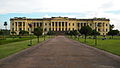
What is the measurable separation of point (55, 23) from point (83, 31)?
120050 millimetres

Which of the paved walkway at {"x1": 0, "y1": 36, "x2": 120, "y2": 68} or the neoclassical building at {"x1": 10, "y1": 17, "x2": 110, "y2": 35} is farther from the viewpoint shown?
the neoclassical building at {"x1": 10, "y1": 17, "x2": 110, "y2": 35}

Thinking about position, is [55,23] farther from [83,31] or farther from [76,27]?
[83,31]

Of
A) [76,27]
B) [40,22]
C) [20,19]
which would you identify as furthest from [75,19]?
[20,19]

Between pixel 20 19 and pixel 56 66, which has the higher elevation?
pixel 20 19

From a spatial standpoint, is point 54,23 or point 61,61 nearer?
point 61,61

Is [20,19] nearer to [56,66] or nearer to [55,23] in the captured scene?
[55,23]

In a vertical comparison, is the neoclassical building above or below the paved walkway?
above

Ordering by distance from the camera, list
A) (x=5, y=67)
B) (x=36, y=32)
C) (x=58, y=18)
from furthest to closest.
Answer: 1. (x=58, y=18)
2. (x=36, y=32)
3. (x=5, y=67)

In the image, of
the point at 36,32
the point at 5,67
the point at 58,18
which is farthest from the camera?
the point at 58,18

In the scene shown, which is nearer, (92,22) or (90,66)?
(90,66)

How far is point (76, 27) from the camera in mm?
178750

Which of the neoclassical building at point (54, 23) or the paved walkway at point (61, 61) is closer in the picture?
the paved walkway at point (61, 61)

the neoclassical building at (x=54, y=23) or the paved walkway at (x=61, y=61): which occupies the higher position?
the neoclassical building at (x=54, y=23)

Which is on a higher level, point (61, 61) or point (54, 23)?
point (54, 23)
